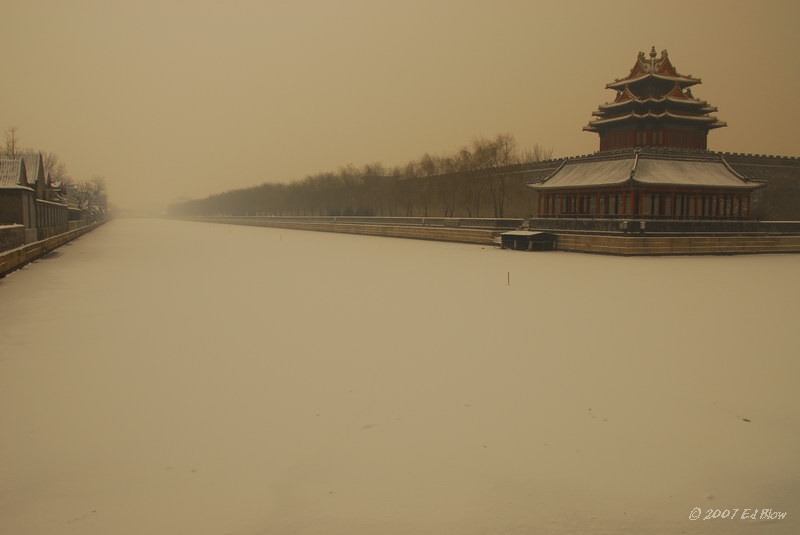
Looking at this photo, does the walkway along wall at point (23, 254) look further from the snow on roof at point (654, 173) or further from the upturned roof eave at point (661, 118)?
the upturned roof eave at point (661, 118)

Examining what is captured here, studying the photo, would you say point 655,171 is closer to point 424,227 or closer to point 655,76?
point 655,76

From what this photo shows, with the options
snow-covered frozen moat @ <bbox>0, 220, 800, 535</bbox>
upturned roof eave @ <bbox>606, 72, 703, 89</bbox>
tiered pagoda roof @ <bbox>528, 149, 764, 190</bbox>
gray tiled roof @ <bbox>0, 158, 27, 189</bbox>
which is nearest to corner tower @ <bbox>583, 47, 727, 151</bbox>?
upturned roof eave @ <bbox>606, 72, 703, 89</bbox>

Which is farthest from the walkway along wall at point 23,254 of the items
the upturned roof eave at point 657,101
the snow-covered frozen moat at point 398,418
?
the upturned roof eave at point 657,101

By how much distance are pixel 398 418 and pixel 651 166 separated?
34336mm

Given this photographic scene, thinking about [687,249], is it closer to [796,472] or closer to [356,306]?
[356,306]

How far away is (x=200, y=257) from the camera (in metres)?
31.3

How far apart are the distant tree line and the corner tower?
537 inches

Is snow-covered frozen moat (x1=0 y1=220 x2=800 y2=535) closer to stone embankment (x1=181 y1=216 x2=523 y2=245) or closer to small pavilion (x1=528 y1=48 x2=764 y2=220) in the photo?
small pavilion (x1=528 y1=48 x2=764 y2=220)

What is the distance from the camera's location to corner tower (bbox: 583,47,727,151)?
42.3 metres

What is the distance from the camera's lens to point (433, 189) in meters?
68.9

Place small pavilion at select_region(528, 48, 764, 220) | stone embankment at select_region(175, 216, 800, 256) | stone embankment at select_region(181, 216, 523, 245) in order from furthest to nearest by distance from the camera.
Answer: stone embankment at select_region(181, 216, 523, 245) → small pavilion at select_region(528, 48, 764, 220) → stone embankment at select_region(175, 216, 800, 256)

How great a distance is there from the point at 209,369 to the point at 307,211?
344 ft

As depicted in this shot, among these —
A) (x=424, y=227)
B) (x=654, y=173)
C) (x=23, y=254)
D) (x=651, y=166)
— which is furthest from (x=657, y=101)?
(x=23, y=254)

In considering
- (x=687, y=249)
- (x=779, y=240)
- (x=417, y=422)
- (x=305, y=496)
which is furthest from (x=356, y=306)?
(x=779, y=240)
